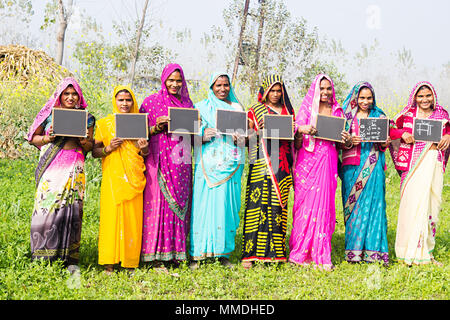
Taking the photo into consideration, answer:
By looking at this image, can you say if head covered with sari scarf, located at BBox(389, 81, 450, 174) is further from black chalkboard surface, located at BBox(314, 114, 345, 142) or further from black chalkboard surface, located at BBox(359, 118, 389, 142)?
black chalkboard surface, located at BBox(314, 114, 345, 142)

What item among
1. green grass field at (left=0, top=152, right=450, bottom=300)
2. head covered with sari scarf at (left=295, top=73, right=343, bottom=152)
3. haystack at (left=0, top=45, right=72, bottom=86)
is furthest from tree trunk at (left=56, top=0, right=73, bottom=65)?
head covered with sari scarf at (left=295, top=73, right=343, bottom=152)

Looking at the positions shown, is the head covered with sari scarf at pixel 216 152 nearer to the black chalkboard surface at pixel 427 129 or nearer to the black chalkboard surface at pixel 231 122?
the black chalkboard surface at pixel 231 122

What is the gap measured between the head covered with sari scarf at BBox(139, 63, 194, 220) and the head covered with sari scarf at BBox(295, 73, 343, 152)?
4.65 ft

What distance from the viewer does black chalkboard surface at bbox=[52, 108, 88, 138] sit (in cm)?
427

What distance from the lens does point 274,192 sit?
498 centimetres

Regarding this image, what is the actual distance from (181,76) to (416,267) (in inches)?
139

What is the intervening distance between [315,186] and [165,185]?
174 cm

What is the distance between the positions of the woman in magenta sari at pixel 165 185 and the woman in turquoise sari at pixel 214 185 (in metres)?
0.16

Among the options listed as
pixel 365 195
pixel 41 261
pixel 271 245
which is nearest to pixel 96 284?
pixel 41 261

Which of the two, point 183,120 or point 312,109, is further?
point 312,109

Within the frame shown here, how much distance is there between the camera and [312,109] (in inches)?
198

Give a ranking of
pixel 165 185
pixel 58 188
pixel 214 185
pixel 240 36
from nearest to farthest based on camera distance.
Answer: pixel 58 188 → pixel 165 185 → pixel 214 185 → pixel 240 36

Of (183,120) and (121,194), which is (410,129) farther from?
(121,194)

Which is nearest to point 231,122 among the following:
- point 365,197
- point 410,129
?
point 365,197
